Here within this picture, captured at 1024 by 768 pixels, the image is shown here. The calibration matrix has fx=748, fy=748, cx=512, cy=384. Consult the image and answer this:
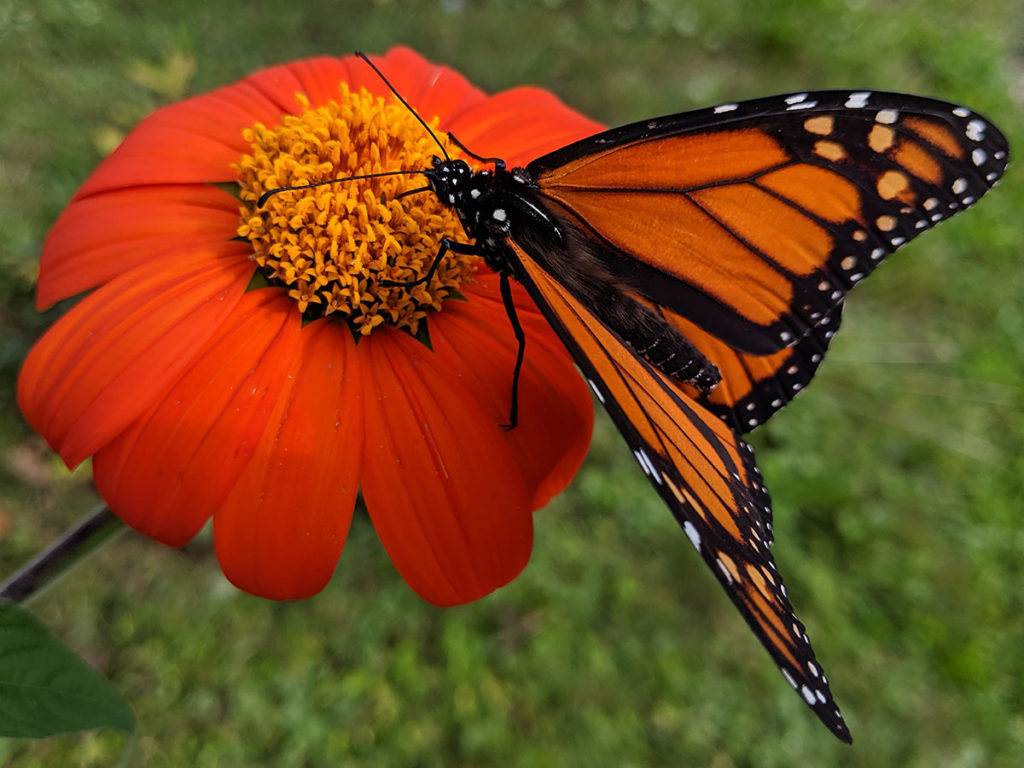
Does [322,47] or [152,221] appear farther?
[322,47]

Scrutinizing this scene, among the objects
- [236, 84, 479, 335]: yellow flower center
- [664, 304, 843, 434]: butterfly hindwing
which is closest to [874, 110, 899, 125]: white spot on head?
[664, 304, 843, 434]: butterfly hindwing

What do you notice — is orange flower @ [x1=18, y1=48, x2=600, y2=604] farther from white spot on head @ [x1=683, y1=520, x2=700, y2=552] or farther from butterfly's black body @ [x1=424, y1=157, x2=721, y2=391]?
white spot on head @ [x1=683, y1=520, x2=700, y2=552]

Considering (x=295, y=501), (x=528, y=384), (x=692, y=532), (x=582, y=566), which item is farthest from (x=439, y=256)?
(x=582, y=566)

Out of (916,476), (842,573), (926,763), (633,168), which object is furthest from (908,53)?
(633,168)

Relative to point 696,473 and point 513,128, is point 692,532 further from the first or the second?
point 513,128

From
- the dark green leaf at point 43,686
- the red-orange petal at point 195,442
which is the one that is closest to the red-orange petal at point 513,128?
the red-orange petal at point 195,442

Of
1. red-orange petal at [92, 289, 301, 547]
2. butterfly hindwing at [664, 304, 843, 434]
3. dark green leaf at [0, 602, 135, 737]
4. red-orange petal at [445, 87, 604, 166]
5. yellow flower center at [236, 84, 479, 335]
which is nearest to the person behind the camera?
dark green leaf at [0, 602, 135, 737]

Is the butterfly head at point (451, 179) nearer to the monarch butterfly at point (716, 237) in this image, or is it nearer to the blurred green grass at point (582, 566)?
the monarch butterfly at point (716, 237)

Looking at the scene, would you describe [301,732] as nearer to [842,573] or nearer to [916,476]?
[842,573]
